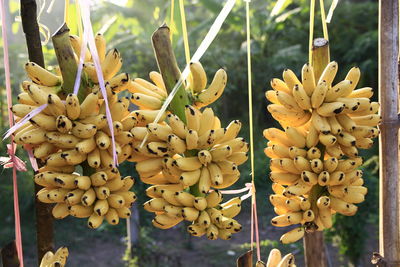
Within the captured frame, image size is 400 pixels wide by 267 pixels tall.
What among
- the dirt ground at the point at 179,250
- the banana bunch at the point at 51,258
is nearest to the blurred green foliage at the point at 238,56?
the dirt ground at the point at 179,250

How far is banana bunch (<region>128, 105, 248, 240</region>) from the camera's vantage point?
2.84 ft

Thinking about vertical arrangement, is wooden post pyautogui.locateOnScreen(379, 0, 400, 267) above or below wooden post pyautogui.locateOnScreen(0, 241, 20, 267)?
above

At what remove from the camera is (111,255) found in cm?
445

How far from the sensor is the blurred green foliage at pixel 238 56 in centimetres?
392

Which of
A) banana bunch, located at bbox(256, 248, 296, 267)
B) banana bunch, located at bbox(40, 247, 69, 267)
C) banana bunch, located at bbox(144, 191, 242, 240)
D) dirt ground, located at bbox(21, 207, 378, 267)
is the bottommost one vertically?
dirt ground, located at bbox(21, 207, 378, 267)

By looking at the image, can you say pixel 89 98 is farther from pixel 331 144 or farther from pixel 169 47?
pixel 331 144

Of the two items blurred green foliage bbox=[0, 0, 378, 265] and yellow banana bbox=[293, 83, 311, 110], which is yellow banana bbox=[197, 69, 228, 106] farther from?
blurred green foliage bbox=[0, 0, 378, 265]

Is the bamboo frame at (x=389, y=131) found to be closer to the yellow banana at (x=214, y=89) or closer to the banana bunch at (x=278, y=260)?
the banana bunch at (x=278, y=260)

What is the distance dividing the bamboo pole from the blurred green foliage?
197cm

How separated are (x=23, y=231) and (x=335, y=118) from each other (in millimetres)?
4179

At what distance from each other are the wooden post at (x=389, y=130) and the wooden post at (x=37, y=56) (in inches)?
24.6

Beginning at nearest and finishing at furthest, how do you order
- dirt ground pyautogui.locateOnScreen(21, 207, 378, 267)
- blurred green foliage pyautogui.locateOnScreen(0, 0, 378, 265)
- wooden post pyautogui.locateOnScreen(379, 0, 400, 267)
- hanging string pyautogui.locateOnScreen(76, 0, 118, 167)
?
hanging string pyautogui.locateOnScreen(76, 0, 118, 167), wooden post pyautogui.locateOnScreen(379, 0, 400, 267), blurred green foliage pyautogui.locateOnScreen(0, 0, 378, 265), dirt ground pyautogui.locateOnScreen(21, 207, 378, 267)

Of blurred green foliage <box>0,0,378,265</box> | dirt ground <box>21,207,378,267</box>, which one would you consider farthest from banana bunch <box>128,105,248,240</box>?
dirt ground <box>21,207,378,267</box>

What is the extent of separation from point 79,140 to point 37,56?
0.54 ft
